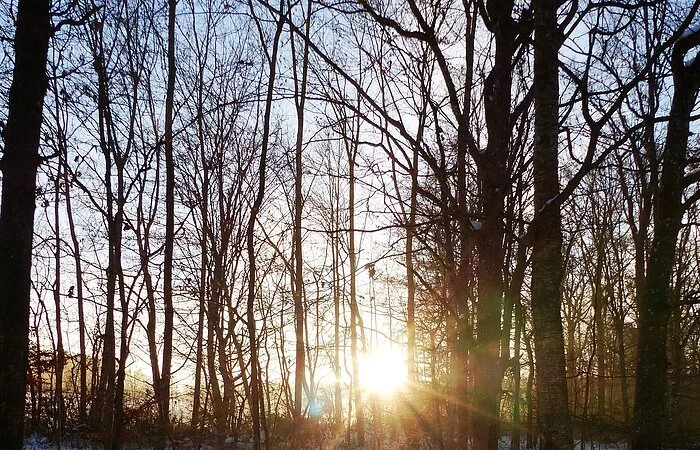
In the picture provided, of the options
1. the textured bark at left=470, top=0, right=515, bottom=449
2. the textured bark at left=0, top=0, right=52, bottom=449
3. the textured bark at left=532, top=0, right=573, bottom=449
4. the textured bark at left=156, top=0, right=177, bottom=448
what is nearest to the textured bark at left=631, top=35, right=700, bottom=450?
Answer: the textured bark at left=532, top=0, right=573, bottom=449

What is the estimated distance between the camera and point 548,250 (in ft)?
8.73

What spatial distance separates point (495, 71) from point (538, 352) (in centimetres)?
151

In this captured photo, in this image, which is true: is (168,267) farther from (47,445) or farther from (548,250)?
(47,445)

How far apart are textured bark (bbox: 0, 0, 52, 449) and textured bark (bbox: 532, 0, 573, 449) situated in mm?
3577

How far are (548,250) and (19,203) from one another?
12.3 ft

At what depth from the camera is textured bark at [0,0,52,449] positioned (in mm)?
3668

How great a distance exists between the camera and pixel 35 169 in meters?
3.99

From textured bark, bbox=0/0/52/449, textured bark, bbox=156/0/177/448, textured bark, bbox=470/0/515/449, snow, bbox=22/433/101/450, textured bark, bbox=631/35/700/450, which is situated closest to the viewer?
textured bark, bbox=470/0/515/449

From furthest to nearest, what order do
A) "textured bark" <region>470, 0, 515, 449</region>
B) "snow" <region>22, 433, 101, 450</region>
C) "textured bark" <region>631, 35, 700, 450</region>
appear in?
"snow" <region>22, 433, 101, 450</region>, "textured bark" <region>631, 35, 700, 450</region>, "textured bark" <region>470, 0, 515, 449</region>

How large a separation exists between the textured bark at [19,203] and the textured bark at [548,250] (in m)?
3.58

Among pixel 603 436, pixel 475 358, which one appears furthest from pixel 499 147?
pixel 603 436

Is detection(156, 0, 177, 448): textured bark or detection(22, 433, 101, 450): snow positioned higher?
detection(156, 0, 177, 448): textured bark

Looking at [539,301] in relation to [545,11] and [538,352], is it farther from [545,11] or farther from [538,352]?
[545,11]

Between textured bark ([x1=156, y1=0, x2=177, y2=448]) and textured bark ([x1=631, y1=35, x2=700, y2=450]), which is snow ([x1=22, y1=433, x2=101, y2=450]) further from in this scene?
textured bark ([x1=631, y1=35, x2=700, y2=450])
